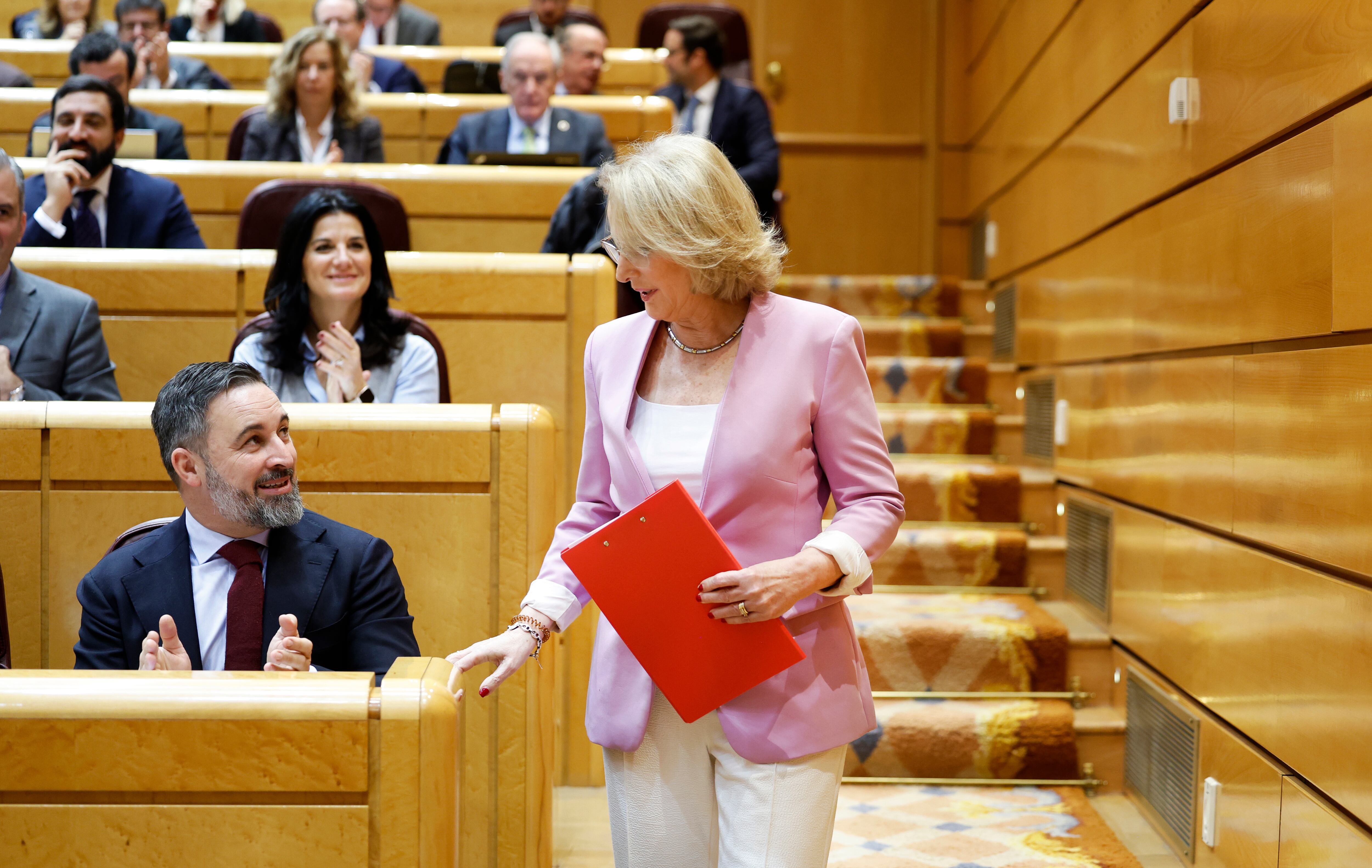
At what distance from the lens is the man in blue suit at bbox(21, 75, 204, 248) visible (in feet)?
8.96

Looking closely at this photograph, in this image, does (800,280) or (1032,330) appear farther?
(800,280)

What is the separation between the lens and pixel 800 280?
4176 millimetres

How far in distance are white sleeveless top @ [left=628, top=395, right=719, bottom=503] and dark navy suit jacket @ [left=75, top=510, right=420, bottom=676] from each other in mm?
431

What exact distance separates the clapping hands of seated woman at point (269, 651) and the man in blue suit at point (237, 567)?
8cm

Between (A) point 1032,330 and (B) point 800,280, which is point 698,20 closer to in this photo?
(B) point 800,280

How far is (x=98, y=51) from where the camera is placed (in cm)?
341

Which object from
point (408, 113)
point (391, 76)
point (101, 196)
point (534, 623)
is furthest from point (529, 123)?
point (534, 623)

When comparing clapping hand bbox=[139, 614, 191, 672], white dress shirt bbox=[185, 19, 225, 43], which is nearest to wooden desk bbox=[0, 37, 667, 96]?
white dress shirt bbox=[185, 19, 225, 43]

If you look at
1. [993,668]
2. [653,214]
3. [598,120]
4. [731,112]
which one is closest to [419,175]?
[598,120]

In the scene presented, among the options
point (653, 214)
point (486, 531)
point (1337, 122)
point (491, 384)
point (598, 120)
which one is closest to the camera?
point (653, 214)

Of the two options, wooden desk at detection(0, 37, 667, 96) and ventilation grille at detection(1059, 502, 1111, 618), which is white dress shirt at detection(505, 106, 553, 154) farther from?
ventilation grille at detection(1059, 502, 1111, 618)

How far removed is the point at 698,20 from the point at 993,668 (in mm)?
2597

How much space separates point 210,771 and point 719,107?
3551mm

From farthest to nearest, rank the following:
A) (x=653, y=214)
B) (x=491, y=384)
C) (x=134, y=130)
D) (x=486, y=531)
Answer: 1. (x=134, y=130)
2. (x=491, y=384)
3. (x=486, y=531)
4. (x=653, y=214)
